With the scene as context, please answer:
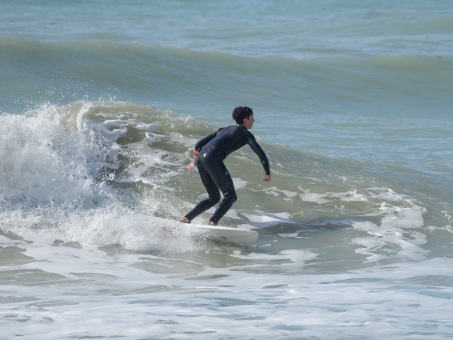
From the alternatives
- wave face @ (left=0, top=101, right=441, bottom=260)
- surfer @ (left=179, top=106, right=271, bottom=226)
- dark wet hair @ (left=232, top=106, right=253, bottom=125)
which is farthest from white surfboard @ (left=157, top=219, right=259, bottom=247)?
dark wet hair @ (left=232, top=106, right=253, bottom=125)

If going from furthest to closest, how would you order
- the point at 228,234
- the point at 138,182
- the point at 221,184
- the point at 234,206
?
the point at 138,182 → the point at 234,206 → the point at 221,184 → the point at 228,234

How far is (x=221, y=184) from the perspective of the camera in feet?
32.5

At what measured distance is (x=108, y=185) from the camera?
1178cm

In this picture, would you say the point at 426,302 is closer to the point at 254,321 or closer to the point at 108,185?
the point at 254,321

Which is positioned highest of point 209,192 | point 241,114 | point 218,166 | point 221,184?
point 241,114

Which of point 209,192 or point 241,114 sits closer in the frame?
point 241,114

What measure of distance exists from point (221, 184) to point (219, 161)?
26 centimetres

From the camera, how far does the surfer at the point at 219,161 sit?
9.89 meters

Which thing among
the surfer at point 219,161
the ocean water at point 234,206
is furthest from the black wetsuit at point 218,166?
the ocean water at point 234,206

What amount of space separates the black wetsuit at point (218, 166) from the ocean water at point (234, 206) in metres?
0.44

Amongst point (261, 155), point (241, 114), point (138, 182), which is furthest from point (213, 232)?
point (138, 182)

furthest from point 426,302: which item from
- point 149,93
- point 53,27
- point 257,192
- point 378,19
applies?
point 378,19

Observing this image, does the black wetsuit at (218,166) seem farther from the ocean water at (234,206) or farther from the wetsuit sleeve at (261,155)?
the ocean water at (234,206)

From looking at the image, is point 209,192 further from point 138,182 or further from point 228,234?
point 138,182
